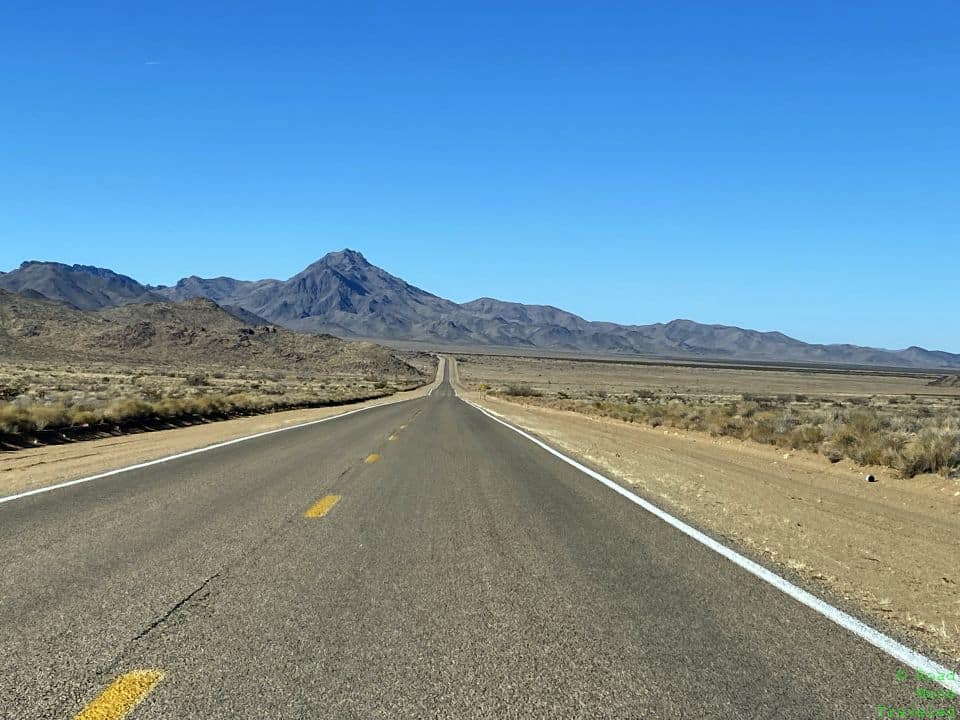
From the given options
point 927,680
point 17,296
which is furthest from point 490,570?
point 17,296

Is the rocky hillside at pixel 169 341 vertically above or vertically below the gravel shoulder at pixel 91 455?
above

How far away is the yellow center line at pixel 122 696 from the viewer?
13.2 feet

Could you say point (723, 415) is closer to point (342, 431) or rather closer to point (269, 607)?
point (342, 431)

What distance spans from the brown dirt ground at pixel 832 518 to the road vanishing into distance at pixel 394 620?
76cm

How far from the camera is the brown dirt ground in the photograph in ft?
21.7

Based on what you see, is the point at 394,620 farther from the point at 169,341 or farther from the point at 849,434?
the point at 169,341

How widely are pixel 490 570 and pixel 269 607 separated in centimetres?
211

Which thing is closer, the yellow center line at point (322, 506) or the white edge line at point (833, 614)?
the white edge line at point (833, 614)

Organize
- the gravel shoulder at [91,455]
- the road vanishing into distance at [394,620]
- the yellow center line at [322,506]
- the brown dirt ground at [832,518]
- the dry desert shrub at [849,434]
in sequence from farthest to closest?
the dry desert shrub at [849,434]
the gravel shoulder at [91,455]
the yellow center line at [322,506]
the brown dirt ground at [832,518]
the road vanishing into distance at [394,620]

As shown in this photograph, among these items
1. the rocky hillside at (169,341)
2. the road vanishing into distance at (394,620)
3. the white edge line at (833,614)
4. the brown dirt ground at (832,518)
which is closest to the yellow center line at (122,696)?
the road vanishing into distance at (394,620)

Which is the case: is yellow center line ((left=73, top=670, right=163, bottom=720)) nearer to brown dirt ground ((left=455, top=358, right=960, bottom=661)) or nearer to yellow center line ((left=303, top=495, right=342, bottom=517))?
brown dirt ground ((left=455, top=358, right=960, bottom=661))

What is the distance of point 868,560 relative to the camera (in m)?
8.12

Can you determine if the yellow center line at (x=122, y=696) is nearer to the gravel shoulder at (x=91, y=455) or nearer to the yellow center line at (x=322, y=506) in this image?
the yellow center line at (x=322, y=506)

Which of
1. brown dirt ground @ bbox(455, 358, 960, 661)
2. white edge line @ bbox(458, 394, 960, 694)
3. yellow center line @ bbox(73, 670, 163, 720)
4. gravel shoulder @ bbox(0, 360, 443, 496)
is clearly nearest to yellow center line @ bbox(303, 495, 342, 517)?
white edge line @ bbox(458, 394, 960, 694)
